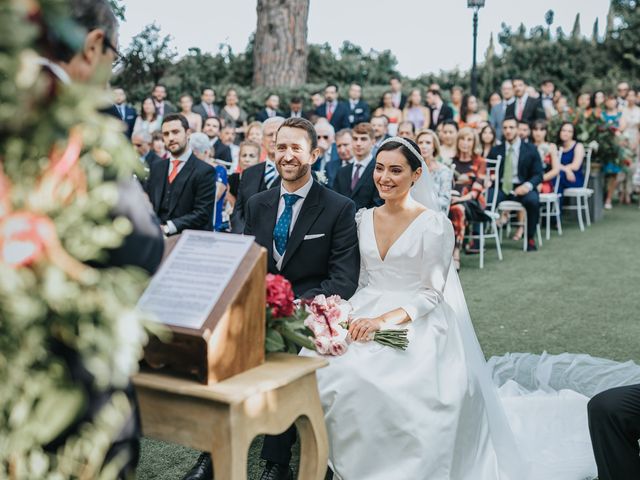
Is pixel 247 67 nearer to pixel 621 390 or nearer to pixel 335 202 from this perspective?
pixel 335 202

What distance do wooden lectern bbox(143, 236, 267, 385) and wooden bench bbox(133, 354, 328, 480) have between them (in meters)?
0.04

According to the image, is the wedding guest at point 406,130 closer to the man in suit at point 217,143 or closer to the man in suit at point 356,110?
the man in suit at point 217,143

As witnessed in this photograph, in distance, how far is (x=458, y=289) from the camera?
14.0 feet

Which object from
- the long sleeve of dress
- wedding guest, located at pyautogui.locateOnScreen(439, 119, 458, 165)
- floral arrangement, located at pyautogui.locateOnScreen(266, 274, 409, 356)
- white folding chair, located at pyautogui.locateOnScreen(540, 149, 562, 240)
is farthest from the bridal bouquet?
white folding chair, located at pyautogui.locateOnScreen(540, 149, 562, 240)

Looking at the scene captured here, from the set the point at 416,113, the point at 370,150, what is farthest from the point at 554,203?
the point at 370,150

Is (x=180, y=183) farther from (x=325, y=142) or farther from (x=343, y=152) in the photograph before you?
(x=325, y=142)

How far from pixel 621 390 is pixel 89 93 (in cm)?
284

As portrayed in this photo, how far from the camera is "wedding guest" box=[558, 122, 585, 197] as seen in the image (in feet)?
40.0

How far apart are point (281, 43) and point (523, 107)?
5260 mm

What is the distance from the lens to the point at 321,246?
4.06m

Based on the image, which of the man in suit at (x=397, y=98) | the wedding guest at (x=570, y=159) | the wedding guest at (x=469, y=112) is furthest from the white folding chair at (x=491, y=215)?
the man in suit at (x=397, y=98)

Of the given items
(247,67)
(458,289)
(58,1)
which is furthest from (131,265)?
(247,67)

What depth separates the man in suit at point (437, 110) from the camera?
545 inches

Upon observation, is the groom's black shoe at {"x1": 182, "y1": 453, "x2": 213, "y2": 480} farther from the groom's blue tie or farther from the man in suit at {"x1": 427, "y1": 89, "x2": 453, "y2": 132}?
the man in suit at {"x1": 427, "y1": 89, "x2": 453, "y2": 132}
